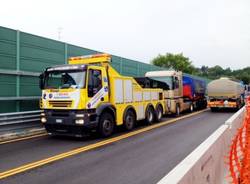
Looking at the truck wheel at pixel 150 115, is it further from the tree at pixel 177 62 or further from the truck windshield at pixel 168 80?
the tree at pixel 177 62

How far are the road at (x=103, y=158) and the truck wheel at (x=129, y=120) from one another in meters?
1.37

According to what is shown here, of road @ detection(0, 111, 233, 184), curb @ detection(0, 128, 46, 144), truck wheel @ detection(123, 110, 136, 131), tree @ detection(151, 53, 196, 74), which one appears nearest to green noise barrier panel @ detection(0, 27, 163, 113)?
curb @ detection(0, 128, 46, 144)

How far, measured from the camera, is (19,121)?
10.2m

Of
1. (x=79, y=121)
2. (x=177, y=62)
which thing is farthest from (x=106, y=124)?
A: (x=177, y=62)

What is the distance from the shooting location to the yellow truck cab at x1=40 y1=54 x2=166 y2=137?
911cm

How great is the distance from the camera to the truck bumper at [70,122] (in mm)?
9078

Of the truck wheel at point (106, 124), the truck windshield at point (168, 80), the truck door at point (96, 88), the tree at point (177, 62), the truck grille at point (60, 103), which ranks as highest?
the tree at point (177, 62)

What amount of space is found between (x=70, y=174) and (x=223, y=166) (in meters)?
3.20

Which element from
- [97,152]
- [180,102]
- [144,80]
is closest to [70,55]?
[144,80]

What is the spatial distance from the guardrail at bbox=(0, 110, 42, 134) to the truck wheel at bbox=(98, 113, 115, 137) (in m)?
3.28

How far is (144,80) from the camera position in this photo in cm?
1551

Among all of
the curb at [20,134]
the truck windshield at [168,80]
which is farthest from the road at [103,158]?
the truck windshield at [168,80]

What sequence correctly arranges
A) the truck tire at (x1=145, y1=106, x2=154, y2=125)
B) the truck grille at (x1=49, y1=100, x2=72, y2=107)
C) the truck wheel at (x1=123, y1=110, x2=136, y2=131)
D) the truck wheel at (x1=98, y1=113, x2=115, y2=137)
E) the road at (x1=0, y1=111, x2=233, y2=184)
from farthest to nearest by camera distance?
1. the truck tire at (x1=145, y1=106, x2=154, y2=125)
2. the truck wheel at (x1=123, y1=110, x2=136, y2=131)
3. the truck wheel at (x1=98, y1=113, x2=115, y2=137)
4. the truck grille at (x1=49, y1=100, x2=72, y2=107)
5. the road at (x1=0, y1=111, x2=233, y2=184)

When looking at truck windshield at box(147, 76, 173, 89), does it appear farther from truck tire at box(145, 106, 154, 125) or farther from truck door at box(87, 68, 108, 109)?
truck door at box(87, 68, 108, 109)
